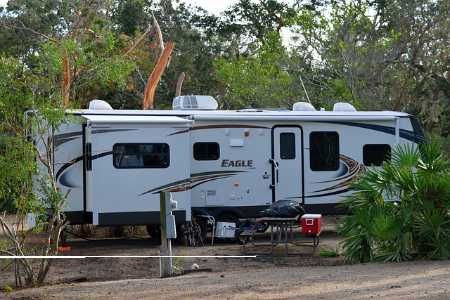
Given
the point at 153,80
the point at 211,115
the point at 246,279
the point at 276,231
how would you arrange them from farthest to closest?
1. the point at 153,80
2. the point at 211,115
3. the point at 276,231
4. the point at 246,279

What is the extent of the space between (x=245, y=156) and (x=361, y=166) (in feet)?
8.36

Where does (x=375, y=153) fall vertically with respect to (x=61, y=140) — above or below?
below

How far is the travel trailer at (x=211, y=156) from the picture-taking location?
14992 millimetres

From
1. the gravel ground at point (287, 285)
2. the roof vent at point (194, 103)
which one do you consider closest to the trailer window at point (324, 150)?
the roof vent at point (194, 103)

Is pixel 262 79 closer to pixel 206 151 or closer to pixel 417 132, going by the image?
pixel 417 132

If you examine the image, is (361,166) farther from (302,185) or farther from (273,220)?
(273,220)

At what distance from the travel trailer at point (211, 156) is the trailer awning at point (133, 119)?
0.02m

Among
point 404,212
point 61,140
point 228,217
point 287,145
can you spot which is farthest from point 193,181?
point 404,212

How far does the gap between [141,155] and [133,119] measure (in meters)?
0.67

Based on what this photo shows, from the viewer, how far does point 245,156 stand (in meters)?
16.2

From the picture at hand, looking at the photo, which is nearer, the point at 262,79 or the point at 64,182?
the point at 64,182

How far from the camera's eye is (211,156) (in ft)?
52.9

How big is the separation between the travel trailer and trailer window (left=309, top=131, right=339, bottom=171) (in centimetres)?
2

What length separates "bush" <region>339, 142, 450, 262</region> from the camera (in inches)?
458
